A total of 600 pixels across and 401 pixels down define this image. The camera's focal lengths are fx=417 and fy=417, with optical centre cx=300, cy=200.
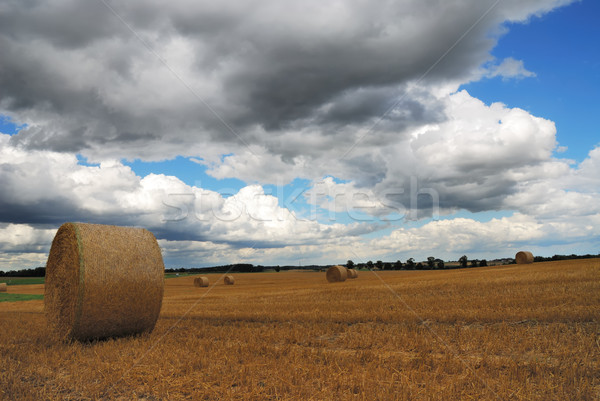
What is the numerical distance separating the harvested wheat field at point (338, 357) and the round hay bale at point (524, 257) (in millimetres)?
25055

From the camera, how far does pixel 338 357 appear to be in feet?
24.4

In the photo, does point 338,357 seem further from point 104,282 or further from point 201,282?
point 201,282

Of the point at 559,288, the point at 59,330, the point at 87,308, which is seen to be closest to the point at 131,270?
the point at 87,308

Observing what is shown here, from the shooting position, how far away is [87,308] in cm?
1003

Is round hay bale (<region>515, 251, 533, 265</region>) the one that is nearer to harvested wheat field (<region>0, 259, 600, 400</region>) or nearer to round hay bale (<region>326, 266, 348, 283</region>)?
round hay bale (<region>326, 266, 348, 283</region>)

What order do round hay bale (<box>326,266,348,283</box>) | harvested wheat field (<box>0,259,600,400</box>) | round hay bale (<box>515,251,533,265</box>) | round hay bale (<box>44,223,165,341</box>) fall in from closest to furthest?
harvested wheat field (<box>0,259,600,400</box>), round hay bale (<box>44,223,165,341</box>), round hay bale (<box>326,266,348,283</box>), round hay bale (<box>515,251,533,265</box>)

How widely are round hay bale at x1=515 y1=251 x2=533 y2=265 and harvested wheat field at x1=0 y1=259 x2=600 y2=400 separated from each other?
25.1m

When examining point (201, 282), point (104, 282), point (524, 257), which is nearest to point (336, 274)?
point (201, 282)

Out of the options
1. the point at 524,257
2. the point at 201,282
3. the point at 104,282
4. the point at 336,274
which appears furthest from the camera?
the point at 201,282

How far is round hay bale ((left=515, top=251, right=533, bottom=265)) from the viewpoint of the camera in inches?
1421

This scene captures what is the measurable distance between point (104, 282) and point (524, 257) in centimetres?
3574

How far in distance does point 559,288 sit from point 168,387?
49.7ft

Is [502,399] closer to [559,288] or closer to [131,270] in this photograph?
[131,270]

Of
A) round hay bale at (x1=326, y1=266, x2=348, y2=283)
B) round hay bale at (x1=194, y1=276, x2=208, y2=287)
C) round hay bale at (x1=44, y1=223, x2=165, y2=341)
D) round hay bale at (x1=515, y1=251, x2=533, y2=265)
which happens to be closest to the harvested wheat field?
round hay bale at (x1=44, y1=223, x2=165, y2=341)
